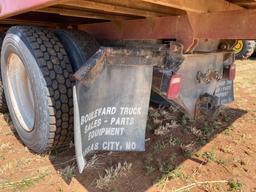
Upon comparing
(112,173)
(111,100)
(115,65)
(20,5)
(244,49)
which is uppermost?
(20,5)

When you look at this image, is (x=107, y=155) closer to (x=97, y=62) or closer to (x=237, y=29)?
(x=97, y=62)

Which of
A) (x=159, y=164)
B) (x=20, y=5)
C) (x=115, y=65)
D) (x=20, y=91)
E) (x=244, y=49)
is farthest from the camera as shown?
(x=244, y=49)

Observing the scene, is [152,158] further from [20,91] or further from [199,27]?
[20,91]

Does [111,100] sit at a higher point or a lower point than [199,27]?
lower

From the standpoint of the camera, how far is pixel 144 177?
2.49 m

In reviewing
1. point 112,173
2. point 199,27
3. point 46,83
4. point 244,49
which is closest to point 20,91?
point 46,83

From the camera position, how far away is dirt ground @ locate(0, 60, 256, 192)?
2414mm

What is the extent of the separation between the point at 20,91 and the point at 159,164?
1.55 metres

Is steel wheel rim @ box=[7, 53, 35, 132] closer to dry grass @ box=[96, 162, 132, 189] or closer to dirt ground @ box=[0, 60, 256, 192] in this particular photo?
dirt ground @ box=[0, 60, 256, 192]

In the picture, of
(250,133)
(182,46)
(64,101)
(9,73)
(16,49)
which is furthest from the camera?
(250,133)

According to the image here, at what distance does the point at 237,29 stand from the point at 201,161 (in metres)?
1.18

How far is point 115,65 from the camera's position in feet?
7.02

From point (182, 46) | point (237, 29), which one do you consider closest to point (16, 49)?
point (182, 46)

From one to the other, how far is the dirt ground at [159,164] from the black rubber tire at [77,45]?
834 mm
